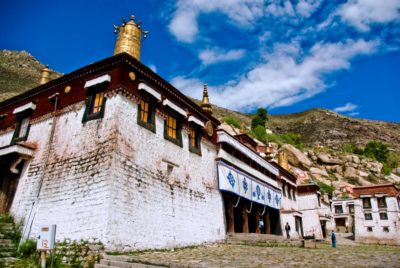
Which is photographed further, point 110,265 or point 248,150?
point 248,150

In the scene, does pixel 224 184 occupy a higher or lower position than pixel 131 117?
lower

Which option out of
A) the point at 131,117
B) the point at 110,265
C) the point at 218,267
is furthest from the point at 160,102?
the point at 218,267

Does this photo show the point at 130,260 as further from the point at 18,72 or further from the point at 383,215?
the point at 18,72

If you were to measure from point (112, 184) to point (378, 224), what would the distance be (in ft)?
112

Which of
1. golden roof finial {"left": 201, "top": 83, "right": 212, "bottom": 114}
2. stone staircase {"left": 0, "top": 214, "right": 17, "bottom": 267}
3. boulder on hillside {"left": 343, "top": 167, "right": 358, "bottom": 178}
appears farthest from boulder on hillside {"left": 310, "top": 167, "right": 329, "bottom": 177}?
stone staircase {"left": 0, "top": 214, "right": 17, "bottom": 267}

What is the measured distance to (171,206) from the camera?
41.6 ft

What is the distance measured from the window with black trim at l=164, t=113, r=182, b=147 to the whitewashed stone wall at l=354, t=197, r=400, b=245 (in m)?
29.4

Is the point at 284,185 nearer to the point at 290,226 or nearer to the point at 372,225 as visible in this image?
the point at 290,226

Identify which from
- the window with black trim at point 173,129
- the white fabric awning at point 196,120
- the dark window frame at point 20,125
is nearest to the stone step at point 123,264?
the window with black trim at point 173,129

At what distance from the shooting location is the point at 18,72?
195 feet

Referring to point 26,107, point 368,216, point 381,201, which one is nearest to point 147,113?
point 26,107

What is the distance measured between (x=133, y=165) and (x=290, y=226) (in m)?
20.6

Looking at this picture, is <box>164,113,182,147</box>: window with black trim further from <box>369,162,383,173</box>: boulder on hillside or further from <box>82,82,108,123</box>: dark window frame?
<box>369,162,383,173</box>: boulder on hillside

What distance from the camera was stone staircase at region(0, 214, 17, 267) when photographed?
956cm
